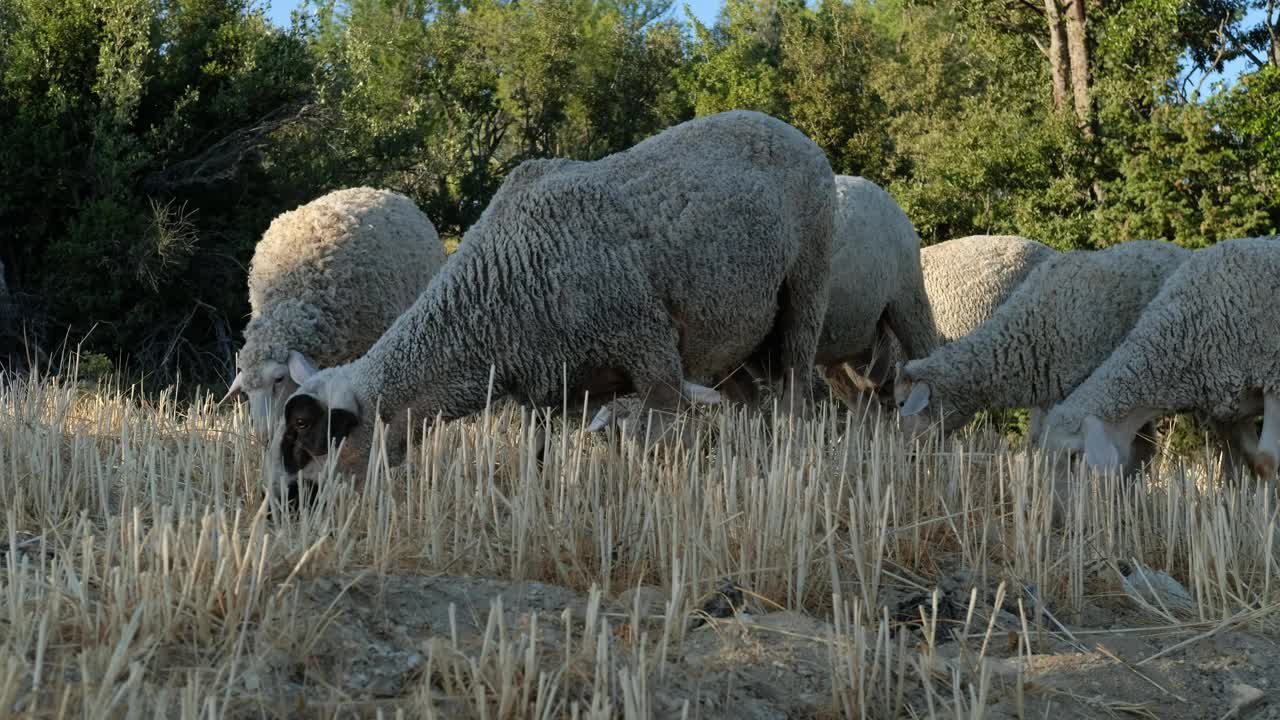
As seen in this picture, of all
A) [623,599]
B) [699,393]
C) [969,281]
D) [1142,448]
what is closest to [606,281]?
[699,393]

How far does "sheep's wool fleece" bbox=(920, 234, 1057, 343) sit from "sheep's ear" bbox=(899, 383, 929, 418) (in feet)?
13.0

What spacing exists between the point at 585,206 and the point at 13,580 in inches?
149

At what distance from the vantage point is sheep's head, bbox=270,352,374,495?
6.21 metres

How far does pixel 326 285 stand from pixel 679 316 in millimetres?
2938

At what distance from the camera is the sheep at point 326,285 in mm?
8391

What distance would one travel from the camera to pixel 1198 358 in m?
7.71

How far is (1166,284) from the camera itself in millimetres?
8117

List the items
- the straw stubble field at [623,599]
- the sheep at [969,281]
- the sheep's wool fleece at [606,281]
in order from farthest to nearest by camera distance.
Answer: the sheep at [969,281]
the sheep's wool fleece at [606,281]
the straw stubble field at [623,599]

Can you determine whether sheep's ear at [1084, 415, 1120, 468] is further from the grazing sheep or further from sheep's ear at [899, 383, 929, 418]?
the grazing sheep

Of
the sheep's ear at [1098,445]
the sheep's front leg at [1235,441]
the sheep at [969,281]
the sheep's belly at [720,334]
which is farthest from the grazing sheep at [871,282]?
the sheep's ear at [1098,445]

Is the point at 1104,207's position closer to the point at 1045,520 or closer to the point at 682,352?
the point at 682,352

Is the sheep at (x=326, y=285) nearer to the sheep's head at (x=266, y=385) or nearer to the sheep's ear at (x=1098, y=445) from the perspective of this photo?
the sheep's head at (x=266, y=385)

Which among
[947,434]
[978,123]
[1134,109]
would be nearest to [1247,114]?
[1134,109]

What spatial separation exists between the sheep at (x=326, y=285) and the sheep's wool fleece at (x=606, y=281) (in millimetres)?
1814
